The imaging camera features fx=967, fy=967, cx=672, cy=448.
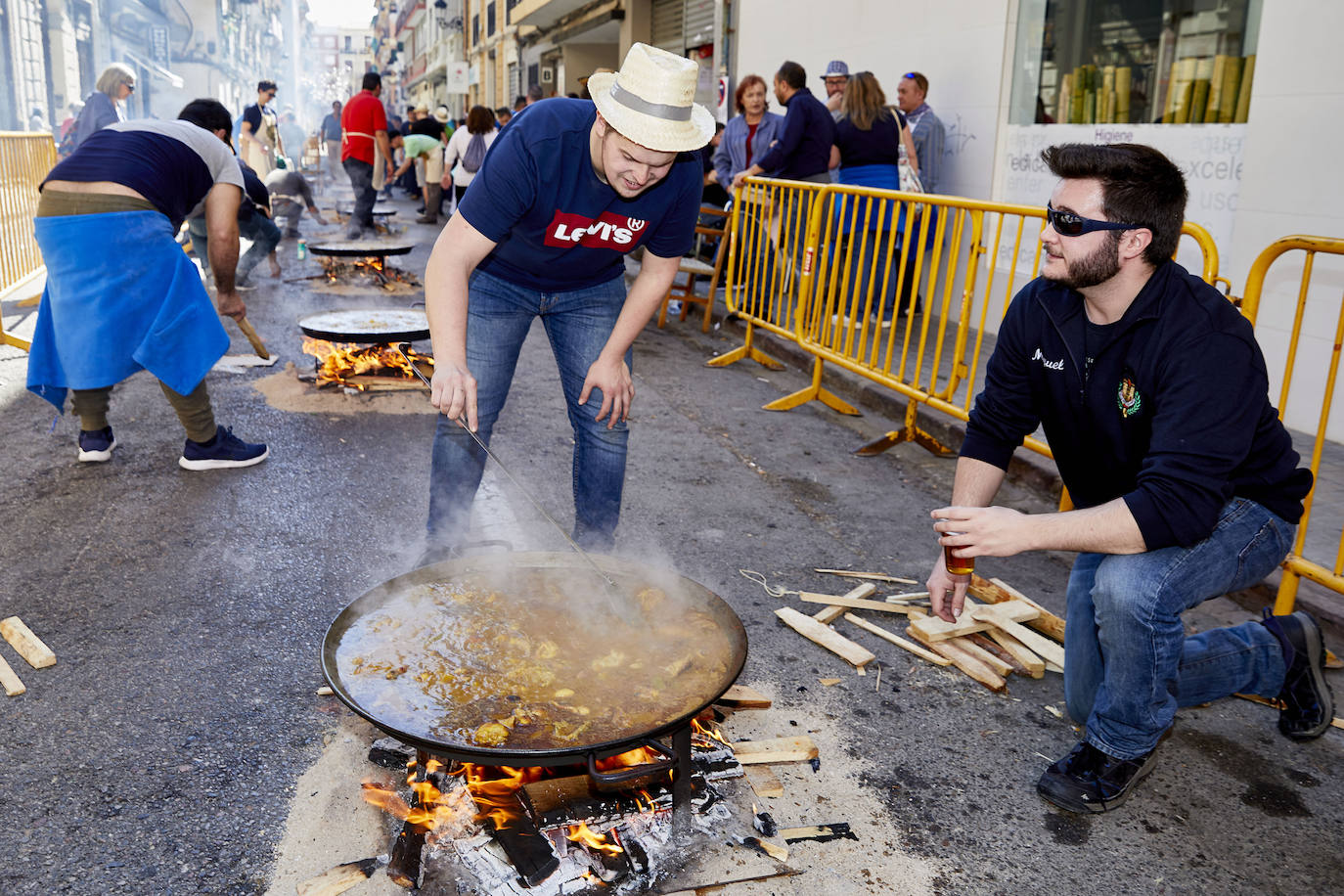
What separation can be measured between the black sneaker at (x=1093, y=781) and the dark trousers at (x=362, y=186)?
551 inches

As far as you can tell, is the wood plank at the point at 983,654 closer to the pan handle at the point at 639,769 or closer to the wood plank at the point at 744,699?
the wood plank at the point at 744,699

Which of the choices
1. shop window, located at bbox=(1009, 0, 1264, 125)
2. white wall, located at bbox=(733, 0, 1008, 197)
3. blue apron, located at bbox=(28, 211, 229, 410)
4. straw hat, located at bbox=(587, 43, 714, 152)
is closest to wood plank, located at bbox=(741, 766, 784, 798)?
straw hat, located at bbox=(587, 43, 714, 152)

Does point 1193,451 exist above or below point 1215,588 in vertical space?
above

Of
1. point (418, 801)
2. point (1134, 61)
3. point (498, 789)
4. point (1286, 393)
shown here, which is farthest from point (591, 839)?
point (1134, 61)

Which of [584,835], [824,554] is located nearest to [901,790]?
[584,835]

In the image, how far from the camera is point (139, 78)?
36719 mm

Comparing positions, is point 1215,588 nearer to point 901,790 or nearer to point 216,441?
point 901,790

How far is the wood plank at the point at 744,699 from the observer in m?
3.28

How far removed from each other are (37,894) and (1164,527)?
303cm

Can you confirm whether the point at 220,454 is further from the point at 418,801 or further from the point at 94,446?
the point at 418,801

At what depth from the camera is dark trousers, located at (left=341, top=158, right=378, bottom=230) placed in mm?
14797

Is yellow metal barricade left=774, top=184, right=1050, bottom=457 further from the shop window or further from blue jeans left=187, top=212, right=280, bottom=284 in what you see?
blue jeans left=187, top=212, right=280, bottom=284

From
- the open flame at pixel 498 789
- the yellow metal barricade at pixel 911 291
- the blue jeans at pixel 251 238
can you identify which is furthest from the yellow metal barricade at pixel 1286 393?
the blue jeans at pixel 251 238

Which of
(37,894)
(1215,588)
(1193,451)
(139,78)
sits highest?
(139,78)
